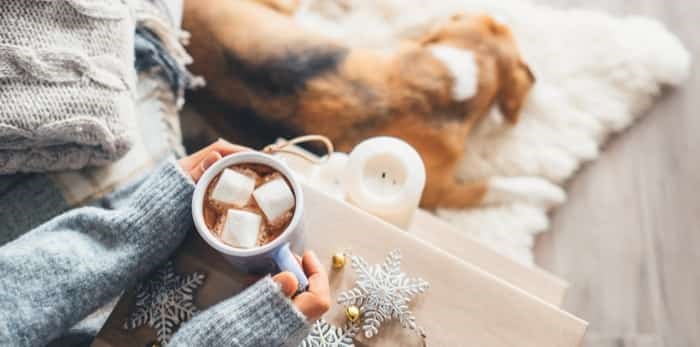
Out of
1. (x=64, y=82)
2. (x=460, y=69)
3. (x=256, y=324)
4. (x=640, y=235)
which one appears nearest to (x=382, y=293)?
(x=256, y=324)

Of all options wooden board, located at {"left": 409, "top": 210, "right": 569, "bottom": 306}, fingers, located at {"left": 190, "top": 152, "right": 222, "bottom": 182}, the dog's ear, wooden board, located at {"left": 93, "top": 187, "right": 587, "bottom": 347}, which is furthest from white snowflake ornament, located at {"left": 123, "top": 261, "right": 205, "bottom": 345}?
the dog's ear

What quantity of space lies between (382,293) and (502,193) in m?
0.64

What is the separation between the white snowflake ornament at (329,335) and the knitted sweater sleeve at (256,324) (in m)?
0.04

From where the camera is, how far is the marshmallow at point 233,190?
62 centimetres

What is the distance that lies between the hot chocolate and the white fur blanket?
68 centimetres

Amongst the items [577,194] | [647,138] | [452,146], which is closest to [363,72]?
[452,146]

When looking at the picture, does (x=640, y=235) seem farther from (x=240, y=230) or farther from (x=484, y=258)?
(x=240, y=230)

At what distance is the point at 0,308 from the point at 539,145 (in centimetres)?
101

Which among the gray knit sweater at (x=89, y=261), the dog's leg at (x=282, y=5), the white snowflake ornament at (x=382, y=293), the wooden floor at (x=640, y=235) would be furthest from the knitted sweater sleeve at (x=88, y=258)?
the wooden floor at (x=640, y=235)

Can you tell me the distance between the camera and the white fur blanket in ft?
4.08

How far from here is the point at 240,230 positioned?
608mm

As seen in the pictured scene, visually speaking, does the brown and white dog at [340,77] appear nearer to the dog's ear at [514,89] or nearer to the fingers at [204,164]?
the dog's ear at [514,89]

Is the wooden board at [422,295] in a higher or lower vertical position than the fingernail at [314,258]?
lower

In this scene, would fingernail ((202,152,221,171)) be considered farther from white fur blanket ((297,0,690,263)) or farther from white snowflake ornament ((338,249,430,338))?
white fur blanket ((297,0,690,263))
